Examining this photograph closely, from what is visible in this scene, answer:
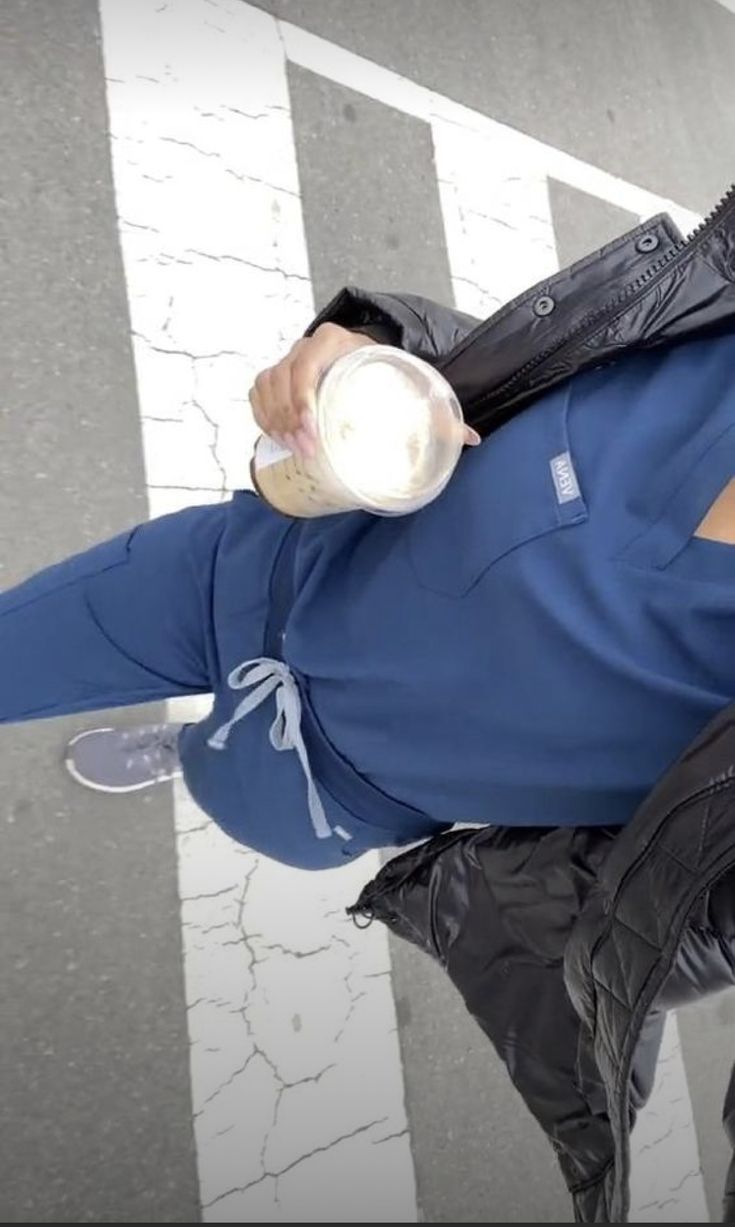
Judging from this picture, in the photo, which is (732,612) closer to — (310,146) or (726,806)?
(726,806)

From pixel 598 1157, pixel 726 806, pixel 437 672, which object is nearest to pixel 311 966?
pixel 598 1157

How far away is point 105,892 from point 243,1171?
372mm

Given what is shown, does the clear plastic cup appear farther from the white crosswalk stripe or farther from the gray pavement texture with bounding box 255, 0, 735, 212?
the gray pavement texture with bounding box 255, 0, 735, 212

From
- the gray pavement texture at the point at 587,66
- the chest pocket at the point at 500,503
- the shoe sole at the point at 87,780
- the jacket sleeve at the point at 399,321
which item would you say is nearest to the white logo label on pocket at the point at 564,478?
the chest pocket at the point at 500,503

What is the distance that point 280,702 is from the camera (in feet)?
2.61

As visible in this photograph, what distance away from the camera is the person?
657 millimetres

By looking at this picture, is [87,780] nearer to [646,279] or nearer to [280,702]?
[280,702]

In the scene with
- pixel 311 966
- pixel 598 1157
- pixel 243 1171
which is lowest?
pixel 243 1171

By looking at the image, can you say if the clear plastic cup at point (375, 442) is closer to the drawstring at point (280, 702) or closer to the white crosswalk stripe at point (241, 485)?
the drawstring at point (280, 702)

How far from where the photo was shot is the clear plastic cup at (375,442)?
2.20 feet

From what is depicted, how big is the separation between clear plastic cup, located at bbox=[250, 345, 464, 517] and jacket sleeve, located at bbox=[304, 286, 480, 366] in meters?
0.07

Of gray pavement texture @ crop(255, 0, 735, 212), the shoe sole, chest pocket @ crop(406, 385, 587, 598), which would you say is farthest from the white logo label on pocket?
gray pavement texture @ crop(255, 0, 735, 212)

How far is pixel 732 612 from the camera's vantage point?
2.04 feet

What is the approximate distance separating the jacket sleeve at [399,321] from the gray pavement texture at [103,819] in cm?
60
